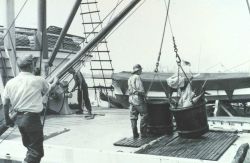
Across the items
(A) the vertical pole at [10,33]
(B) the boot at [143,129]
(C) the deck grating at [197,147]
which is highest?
(A) the vertical pole at [10,33]

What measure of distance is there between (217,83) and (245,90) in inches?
41.7

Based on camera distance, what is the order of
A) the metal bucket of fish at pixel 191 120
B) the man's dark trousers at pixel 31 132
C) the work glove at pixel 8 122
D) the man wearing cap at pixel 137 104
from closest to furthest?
the man's dark trousers at pixel 31 132
the work glove at pixel 8 122
the metal bucket of fish at pixel 191 120
the man wearing cap at pixel 137 104

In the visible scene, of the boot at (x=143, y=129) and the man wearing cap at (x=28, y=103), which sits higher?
the man wearing cap at (x=28, y=103)

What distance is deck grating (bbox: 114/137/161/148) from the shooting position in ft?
20.5

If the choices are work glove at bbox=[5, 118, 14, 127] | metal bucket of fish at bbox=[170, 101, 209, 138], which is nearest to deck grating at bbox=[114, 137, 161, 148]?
metal bucket of fish at bbox=[170, 101, 209, 138]

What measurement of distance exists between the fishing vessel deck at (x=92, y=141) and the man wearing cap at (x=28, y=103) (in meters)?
1.12

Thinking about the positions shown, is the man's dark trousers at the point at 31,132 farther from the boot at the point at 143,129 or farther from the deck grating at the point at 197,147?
the boot at the point at 143,129

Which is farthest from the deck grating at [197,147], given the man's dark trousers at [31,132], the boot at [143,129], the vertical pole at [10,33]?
the vertical pole at [10,33]

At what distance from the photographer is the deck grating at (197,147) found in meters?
5.48

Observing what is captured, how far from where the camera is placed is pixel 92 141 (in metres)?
6.68

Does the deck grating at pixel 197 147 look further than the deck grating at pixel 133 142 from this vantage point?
No

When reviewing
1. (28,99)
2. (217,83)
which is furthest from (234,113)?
(28,99)

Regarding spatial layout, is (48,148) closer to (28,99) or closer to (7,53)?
(28,99)

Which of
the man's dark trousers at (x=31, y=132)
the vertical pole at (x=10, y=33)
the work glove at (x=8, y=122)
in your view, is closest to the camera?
the man's dark trousers at (x=31, y=132)
